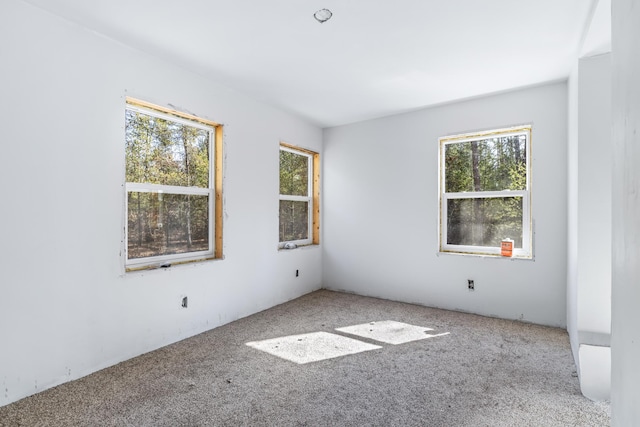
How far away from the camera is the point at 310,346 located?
281cm

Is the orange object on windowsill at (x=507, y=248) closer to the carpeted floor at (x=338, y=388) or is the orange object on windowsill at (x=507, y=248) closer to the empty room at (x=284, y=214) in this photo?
the empty room at (x=284, y=214)

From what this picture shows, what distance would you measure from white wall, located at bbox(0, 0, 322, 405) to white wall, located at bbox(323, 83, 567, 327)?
2.11 meters

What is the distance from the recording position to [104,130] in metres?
2.41

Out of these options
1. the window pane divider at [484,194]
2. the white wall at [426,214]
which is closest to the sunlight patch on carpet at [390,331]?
the white wall at [426,214]

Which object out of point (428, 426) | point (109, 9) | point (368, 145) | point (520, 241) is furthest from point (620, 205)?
point (368, 145)

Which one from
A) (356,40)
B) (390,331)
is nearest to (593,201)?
(390,331)

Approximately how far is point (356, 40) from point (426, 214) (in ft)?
7.59

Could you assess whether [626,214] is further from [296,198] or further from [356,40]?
[296,198]

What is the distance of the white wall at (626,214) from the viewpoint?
0.97 meters

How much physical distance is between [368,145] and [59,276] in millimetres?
3638

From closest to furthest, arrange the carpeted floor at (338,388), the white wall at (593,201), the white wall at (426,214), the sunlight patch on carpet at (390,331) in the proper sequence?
the carpeted floor at (338,388) < the white wall at (593,201) < the sunlight patch on carpet at (390,331) < the white wall at (426,214)

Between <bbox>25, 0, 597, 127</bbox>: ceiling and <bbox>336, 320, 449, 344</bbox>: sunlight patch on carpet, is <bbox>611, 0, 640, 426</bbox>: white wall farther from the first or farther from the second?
<bbox>336, 320, 449, 344</bbox>: sunlight patch on carpet

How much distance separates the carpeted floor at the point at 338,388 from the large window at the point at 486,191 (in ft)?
3.53

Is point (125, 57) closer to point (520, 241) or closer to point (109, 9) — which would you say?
point (109, 9)
